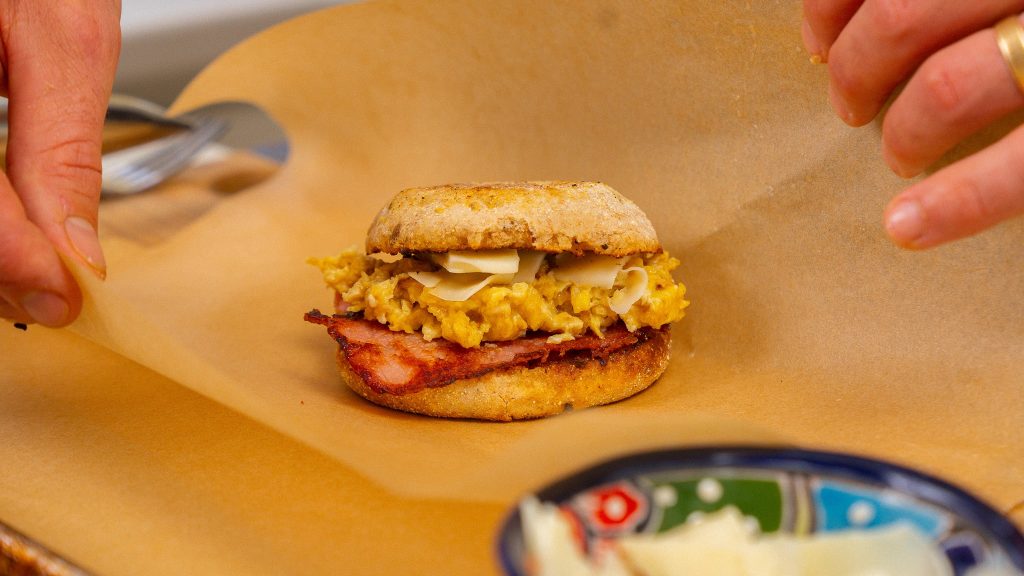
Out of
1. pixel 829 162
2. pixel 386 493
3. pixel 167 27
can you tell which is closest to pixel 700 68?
pixel 829 162

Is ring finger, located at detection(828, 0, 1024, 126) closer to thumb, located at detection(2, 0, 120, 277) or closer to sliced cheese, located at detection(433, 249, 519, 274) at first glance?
sliced cheese, located at detection(433, 249, 519, 274)

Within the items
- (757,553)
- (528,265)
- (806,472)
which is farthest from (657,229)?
(757,553)

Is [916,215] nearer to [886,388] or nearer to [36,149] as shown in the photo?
[886,388]

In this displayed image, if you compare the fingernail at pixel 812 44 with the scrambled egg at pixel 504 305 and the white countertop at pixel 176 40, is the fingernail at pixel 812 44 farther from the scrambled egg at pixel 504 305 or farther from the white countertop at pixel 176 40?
the white countertop at pixel 176 40

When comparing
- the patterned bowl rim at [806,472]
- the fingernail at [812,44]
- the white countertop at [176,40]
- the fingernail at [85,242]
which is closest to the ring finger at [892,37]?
the fingernail at [812,44]

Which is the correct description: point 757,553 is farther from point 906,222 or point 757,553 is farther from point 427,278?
point 427,278
